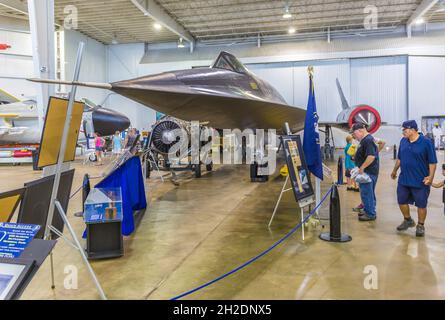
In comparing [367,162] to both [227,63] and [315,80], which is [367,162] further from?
[315,80]

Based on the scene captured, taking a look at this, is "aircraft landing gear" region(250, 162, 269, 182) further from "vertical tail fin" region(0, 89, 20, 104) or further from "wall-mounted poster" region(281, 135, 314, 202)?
"vertical tail fin" region(0, 89, 20, 104)

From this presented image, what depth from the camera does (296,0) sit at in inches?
619

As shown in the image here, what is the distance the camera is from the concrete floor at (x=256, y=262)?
268cm

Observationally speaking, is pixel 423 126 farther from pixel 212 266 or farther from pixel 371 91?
pixel 212 266

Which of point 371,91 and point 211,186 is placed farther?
point 371,91

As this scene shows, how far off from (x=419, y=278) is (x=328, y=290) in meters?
0.90

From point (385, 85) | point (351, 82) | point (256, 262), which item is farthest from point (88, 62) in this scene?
point (256, 262)

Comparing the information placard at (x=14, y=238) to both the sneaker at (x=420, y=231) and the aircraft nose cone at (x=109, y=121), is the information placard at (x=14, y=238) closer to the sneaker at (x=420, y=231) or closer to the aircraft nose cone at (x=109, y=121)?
the sneaker at (x=420, y=231)

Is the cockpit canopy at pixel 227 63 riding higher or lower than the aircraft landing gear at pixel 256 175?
higher

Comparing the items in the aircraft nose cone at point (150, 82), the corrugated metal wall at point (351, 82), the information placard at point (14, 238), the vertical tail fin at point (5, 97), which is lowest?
the information placard at point (14, 238)

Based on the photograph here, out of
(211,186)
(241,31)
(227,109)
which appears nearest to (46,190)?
(227,109)

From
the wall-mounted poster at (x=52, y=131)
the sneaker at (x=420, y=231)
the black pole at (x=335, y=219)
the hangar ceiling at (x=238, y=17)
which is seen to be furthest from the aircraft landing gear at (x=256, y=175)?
the hangar ceiling at (x=238, y=17)

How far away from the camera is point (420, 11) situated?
16.0 metres

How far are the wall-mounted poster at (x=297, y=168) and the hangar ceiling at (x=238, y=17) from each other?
526 inches
